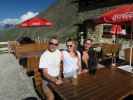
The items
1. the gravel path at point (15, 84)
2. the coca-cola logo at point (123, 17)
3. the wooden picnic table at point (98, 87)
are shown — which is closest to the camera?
the wooden picnic table at point (98, 87)

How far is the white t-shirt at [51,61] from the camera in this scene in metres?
4.52

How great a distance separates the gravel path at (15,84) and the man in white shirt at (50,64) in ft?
5.85

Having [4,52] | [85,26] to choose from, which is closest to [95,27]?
[85,26]

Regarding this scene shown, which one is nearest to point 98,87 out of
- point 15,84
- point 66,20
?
point 15,84

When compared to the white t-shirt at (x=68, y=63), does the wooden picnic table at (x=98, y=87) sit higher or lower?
lower

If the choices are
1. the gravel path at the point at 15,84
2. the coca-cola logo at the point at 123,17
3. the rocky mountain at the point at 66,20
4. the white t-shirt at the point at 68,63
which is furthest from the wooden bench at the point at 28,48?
the coca-cola logo at the point at 123,17

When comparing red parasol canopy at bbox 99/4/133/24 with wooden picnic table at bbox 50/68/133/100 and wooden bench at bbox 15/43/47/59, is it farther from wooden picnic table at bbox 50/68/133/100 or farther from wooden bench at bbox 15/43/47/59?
wooden bench at bbox 15/43/47/59

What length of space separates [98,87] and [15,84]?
4352 millimetres

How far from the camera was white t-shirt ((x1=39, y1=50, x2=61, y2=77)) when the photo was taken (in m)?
4.52

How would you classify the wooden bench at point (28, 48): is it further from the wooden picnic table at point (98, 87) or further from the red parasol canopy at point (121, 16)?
the wooden picnic table at point (98, 87)

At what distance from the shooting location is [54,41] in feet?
14.9

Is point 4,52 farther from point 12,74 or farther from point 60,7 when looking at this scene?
point 60,7

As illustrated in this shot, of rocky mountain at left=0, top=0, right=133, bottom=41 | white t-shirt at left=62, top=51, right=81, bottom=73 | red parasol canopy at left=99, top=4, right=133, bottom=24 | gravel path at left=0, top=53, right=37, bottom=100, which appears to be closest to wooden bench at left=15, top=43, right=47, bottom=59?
gravel path at left=0, top=53, right=37, bottom=100

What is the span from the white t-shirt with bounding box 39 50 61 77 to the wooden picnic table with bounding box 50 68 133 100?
0.59 metres
